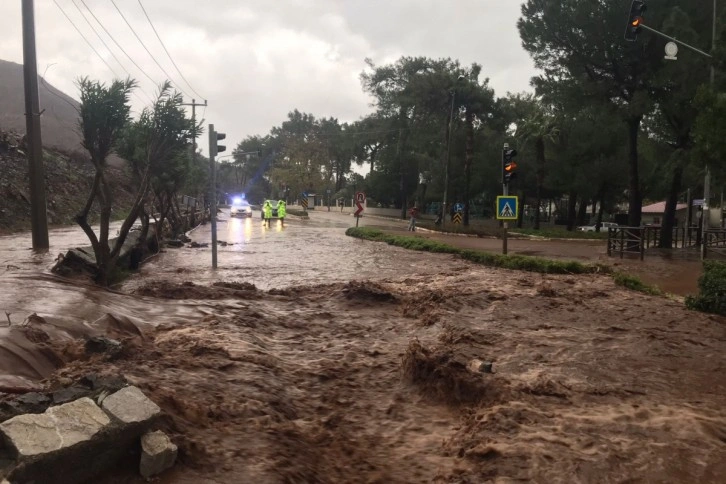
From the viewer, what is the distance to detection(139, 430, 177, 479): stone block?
129 inches

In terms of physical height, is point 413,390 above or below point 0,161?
below

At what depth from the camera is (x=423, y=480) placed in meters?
4.07

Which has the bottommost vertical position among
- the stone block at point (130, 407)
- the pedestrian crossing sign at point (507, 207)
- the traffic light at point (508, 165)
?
the stone block at point (130, 407)

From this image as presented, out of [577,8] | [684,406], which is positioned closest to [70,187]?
[577,8]

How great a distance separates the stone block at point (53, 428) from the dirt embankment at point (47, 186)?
15.7m

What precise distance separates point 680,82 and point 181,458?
2511 cm

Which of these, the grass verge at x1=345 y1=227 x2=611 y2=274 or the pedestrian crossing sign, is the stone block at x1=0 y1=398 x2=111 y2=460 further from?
the pedestrian crossing sign

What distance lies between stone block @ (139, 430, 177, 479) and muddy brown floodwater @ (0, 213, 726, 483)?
0.07 m

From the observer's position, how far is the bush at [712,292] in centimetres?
950

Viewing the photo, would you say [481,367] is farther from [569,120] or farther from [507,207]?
[569,120]

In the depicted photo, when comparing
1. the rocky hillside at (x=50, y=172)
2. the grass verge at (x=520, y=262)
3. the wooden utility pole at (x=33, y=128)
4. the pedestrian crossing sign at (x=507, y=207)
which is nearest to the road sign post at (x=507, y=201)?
the pedestrian crossing sign at (x=507, y=207)

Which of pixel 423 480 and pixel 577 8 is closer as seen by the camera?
pixel 423 480

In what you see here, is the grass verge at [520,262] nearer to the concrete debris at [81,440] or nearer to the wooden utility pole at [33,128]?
the wooden utility pole at [33,128]

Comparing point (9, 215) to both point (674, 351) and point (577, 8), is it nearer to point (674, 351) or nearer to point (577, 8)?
→ point (674, 351)
